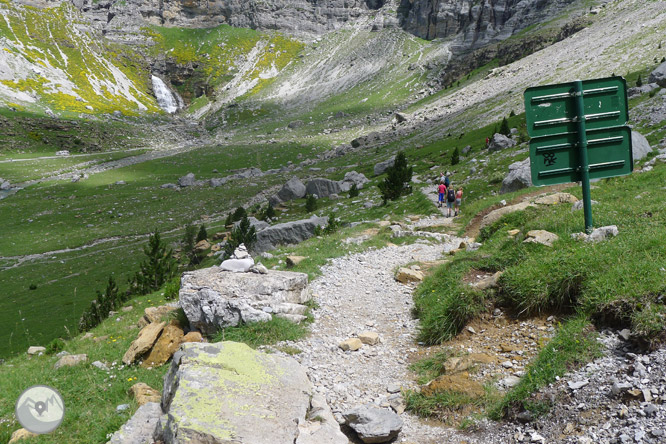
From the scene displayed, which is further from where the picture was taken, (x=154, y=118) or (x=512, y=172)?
(x=154, y=118)

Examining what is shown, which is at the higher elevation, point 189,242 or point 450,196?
point 450,196

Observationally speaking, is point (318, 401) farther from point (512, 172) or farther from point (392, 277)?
point (512, 172)

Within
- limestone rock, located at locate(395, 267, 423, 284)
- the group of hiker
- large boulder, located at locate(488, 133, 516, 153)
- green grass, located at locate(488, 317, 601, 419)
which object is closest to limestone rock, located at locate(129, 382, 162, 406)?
green grass, located at locate(488, 317, 601, 419)

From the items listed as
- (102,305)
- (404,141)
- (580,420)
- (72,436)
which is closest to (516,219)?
(580,420)

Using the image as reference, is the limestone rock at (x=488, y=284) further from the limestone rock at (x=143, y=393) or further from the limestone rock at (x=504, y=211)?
the limestone rock at (x=504, y=211)

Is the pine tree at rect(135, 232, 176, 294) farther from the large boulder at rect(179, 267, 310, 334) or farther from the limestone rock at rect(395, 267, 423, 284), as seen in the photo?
the limestone rock at rect(395, 267, 423, 284)

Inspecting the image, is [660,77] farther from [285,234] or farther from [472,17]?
[472,17]

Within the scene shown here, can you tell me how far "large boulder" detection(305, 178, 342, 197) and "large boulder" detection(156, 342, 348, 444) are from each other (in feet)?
143

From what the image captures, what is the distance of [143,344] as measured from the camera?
9.65 meters

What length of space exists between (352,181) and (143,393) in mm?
46678

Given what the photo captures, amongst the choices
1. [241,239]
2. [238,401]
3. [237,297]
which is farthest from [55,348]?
[241,239]

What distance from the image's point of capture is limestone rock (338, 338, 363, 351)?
8.43 metres

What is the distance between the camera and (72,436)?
6559 mm

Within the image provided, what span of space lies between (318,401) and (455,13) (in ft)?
651
